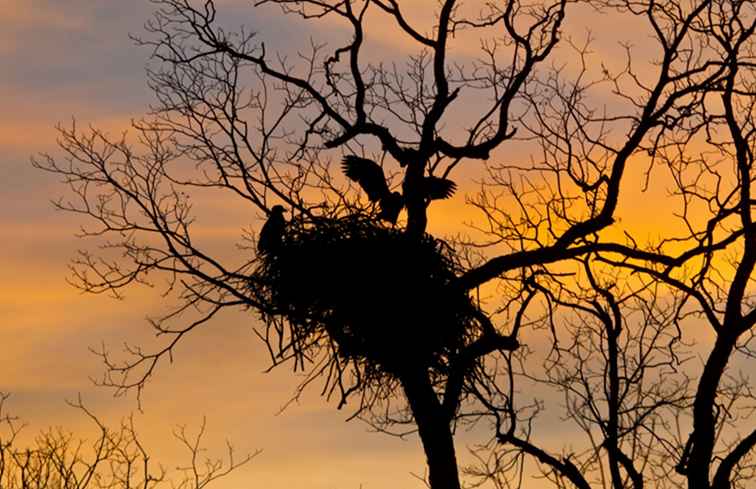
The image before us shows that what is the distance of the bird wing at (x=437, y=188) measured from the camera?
1255cm

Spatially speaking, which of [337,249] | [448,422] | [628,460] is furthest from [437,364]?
[628,460]

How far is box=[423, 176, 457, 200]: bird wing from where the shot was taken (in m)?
12.6

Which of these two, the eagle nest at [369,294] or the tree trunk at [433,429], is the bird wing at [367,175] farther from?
the tree trunk at [433,429]

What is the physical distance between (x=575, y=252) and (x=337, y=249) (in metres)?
2.06

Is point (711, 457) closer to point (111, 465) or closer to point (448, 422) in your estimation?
point (448, 422)

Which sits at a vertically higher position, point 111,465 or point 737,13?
point 737,13

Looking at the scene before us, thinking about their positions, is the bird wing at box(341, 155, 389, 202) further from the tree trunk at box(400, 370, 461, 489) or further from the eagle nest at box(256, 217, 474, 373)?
the tree trunk at box(400, 370, 461, 489)

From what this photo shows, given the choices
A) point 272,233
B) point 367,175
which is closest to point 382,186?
point 367,175

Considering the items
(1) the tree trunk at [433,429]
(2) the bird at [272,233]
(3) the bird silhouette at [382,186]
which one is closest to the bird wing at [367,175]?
(3) the bird silhouette at [382,186]

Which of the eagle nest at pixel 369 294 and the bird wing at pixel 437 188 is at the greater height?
the bird wing at pixel 437 188

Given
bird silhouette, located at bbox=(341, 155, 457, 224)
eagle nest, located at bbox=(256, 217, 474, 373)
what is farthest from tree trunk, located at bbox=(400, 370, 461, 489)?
bird silhouette, located at bbox=(341, 155, 457, 224)

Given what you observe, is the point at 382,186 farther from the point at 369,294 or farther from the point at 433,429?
the point at 433,429

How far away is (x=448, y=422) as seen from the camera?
11906mm

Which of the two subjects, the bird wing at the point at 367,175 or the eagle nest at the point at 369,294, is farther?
the bird wing at the point at 367,175
